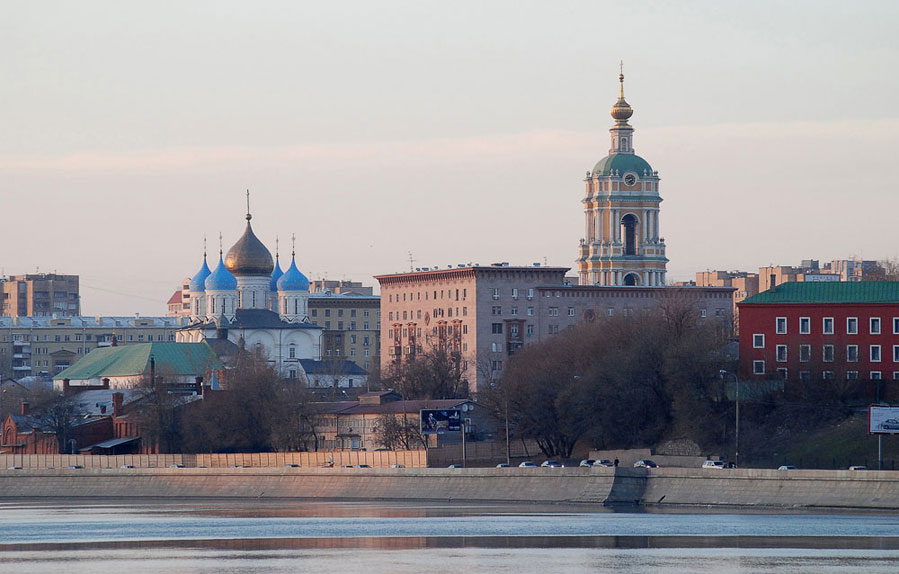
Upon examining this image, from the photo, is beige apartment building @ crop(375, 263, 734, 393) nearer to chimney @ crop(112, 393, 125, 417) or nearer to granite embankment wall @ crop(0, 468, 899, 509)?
chimney @ crop(112, 393, 125, 417)

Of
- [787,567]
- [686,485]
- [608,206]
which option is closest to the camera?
[787,567]

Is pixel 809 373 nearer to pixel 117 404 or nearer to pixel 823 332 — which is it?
pixel 823 332

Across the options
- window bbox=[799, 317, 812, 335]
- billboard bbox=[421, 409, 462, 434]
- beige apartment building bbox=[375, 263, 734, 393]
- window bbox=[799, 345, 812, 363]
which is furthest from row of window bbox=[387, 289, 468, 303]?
window bbox=[799, 345, 812, 363]

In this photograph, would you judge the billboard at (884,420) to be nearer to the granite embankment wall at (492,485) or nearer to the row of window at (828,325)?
the granite embankment wall at (492,485)

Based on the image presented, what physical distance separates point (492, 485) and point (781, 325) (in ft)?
76.7

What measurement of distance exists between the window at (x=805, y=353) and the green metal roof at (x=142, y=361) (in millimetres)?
64876

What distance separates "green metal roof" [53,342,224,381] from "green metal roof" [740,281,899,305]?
6218 centimetres

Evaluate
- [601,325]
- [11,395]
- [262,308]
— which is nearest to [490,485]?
[601,325]

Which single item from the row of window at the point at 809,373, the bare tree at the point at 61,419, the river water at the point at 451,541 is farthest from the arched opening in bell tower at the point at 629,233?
the river water at the point at 451,541

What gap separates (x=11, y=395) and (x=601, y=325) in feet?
196

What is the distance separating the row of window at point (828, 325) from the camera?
10531cm

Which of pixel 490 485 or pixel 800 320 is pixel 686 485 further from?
pixel 800 320

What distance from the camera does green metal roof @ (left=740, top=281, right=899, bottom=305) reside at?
350 feet

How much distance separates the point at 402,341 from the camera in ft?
594
